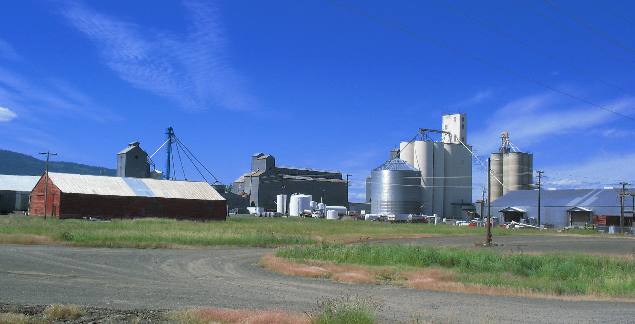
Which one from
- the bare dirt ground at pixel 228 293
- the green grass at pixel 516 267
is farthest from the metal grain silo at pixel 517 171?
the bare dirt ground at pixel 228 293

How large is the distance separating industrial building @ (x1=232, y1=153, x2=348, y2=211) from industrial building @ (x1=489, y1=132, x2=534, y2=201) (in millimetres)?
35849

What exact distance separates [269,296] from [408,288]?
19.5ft

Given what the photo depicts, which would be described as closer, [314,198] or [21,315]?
[21,315]

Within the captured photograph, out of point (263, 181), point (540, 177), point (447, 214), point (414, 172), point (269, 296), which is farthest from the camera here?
point (263, 181)

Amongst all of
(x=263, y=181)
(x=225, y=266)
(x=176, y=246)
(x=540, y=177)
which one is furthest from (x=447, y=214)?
(x=225, y=266)

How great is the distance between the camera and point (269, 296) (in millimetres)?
18844

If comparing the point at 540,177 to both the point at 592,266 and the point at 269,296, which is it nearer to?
the point at 592,266

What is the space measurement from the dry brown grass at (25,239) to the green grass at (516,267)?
15.8 metres

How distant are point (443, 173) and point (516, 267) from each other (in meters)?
104

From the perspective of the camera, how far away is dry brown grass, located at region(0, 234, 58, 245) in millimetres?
40312

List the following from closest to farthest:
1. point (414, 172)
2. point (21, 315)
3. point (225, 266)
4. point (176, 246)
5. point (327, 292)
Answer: point (21, 315)
point (327, 292)
point (225, 266)
point (176, 246)
point (414, 172)

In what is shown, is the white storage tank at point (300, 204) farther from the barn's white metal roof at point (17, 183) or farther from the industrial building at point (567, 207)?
the barn's white metal roof at point (17, 183)

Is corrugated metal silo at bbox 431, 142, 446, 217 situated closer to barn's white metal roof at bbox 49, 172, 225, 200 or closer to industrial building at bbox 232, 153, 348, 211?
industrial building at bbox 232, 153, 348, 211

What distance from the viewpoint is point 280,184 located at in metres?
149
